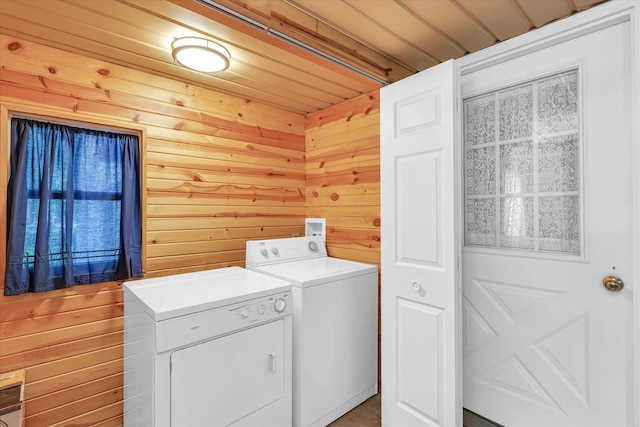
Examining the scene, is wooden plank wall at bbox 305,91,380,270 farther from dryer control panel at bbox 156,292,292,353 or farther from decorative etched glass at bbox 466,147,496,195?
dryer control panel at bbox 156,292,292,353

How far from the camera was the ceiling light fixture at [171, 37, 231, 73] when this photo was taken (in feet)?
5.49

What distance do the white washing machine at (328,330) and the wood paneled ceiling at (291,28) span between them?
1.28m

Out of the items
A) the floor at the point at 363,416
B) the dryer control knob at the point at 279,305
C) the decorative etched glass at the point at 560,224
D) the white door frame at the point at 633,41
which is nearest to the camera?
the white door frame at the point at 633,41

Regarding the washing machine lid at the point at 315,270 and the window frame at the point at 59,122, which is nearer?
the window frame at the point at 59,122

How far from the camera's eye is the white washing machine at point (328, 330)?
6.26 ft

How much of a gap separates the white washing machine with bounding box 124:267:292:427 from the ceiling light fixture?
1270mm

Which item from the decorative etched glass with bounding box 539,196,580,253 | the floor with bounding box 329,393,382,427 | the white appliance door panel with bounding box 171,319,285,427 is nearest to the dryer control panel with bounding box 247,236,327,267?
the white appliance door panel with bounding box 171,319,285,427

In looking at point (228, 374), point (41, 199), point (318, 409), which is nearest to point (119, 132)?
point (41, 199)

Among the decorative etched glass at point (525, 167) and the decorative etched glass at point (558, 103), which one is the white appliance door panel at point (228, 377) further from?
the decorative etched glass at point (558, 103)

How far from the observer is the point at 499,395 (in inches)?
72.0

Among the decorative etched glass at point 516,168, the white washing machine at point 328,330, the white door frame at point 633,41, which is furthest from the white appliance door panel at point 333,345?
the white door frame at point 633,41

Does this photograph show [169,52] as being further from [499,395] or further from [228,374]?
[499,395]

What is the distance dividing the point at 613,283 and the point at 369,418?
1.59 metres

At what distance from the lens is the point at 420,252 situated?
178cm
